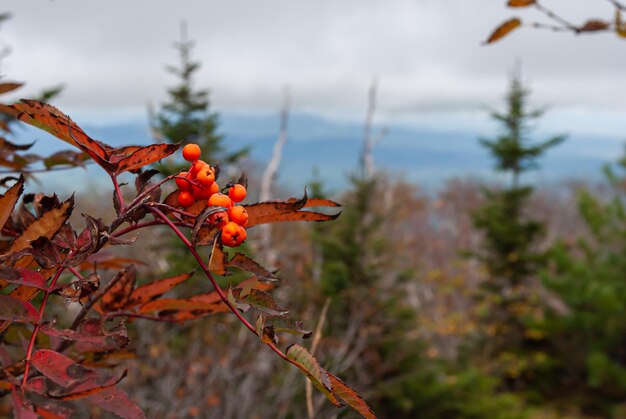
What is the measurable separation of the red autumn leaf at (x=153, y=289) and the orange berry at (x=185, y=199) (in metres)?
0.23

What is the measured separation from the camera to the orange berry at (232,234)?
0.55 metres

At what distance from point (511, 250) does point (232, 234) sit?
36.2 ft

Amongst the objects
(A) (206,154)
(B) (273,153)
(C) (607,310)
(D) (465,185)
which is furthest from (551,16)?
(D) (465,185)

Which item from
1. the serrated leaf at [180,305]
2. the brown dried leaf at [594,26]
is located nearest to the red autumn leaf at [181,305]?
the serrated leaf at [180,305]

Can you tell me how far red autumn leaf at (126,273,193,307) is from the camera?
0.81 meters

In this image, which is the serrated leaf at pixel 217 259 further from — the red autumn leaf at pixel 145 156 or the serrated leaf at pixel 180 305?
the serrated leaf at pixel 180 305

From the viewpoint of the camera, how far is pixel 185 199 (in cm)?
60

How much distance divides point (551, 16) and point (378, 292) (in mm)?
5126

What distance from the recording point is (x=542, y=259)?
1047 cm

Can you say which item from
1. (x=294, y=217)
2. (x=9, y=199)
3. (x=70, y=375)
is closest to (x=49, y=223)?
(x=9, y=199)

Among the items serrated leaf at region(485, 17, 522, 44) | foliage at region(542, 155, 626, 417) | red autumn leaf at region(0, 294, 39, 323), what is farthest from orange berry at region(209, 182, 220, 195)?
foliage at region(542, 155, 626, 417)

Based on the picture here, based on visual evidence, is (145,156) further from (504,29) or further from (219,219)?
(504,29)

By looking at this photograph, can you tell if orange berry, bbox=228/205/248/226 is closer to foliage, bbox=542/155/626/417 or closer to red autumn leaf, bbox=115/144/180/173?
red autumn leaf, bbox=115/144/180/173

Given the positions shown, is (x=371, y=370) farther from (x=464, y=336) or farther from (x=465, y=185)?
(x=465, y=185)
